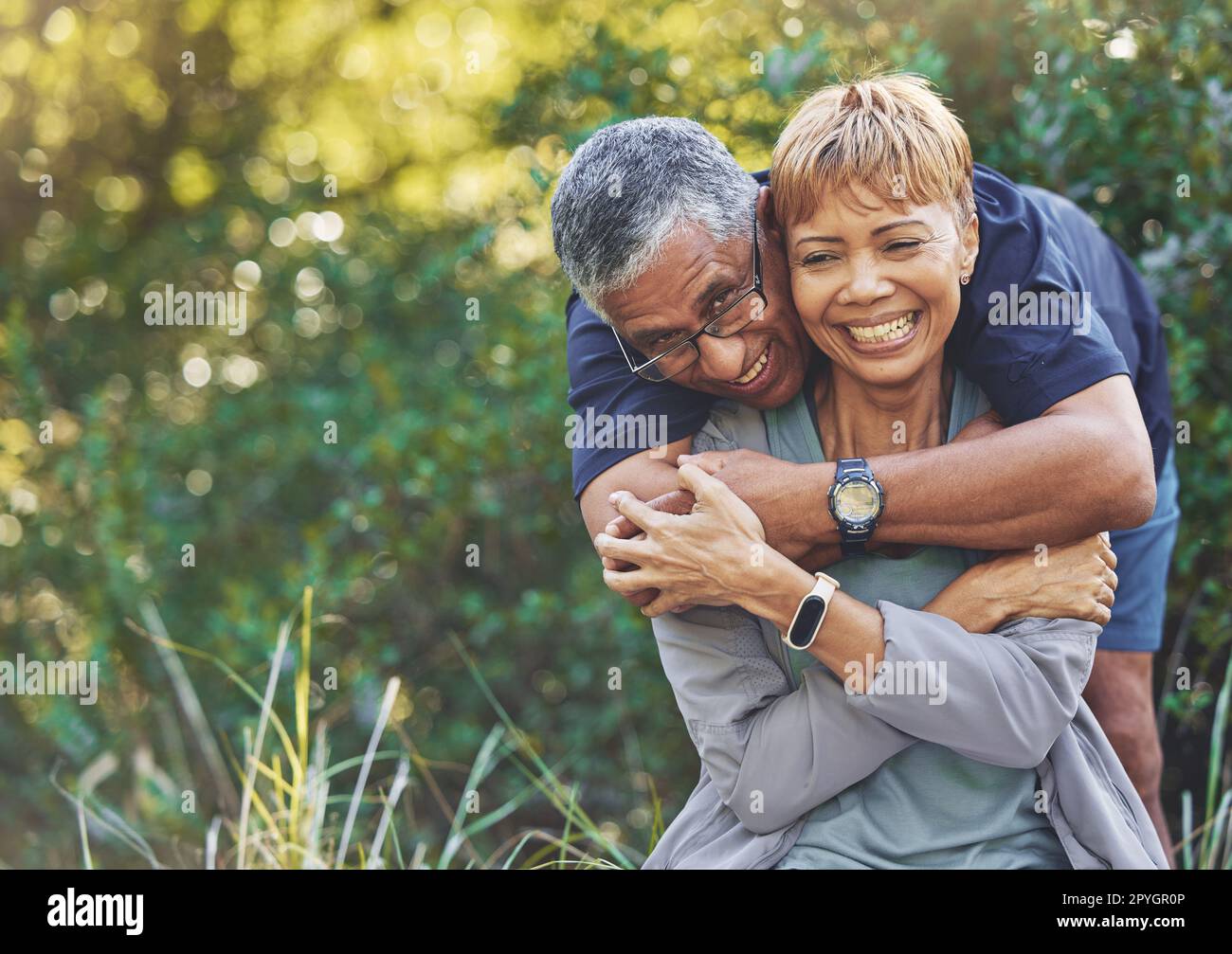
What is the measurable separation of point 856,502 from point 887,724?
0.42m

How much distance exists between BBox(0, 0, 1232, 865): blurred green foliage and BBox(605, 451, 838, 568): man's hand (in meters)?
1.68

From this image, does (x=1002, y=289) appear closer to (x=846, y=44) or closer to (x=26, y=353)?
(x=846, y=44)

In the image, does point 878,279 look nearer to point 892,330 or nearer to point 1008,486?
point 892,330

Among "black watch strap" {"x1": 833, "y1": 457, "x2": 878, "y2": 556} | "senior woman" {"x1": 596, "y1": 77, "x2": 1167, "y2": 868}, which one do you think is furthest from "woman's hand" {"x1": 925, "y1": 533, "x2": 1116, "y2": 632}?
"black watch strap" {"x1": 833, "y1": 457, "x2": 878, "y2": 556}

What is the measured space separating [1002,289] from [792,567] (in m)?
0.71

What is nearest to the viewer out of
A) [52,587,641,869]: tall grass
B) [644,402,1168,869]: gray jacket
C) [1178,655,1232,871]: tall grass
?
[644,402,1168,869]: gray jacket

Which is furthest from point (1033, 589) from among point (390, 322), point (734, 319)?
point (390, 322)

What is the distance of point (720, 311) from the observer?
8.03ft

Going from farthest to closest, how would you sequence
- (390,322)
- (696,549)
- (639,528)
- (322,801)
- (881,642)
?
(390,322) < (322,801) < (639,528) < (696,549) < (881,642)

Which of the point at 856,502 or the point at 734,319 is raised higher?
the point at 734,319

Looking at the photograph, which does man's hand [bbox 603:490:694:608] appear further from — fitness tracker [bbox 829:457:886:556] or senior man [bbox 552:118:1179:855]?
fitness tracker [bbox 829:457:886:556]

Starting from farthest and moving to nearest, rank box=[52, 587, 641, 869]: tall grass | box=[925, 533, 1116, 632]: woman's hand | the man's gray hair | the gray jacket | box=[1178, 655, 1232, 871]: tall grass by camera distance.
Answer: box=[1178, 655, 1232, 871]: tall grass < box=[52, 587, 641, 869]: tall grass < the man's gray hair < box=[925, 533, 1116, 632]: woman's hand < the gray jacket

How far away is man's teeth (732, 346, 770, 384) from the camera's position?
2.47m

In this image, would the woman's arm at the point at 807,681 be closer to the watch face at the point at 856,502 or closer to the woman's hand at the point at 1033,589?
the woman's hand at the point at 1033,589
